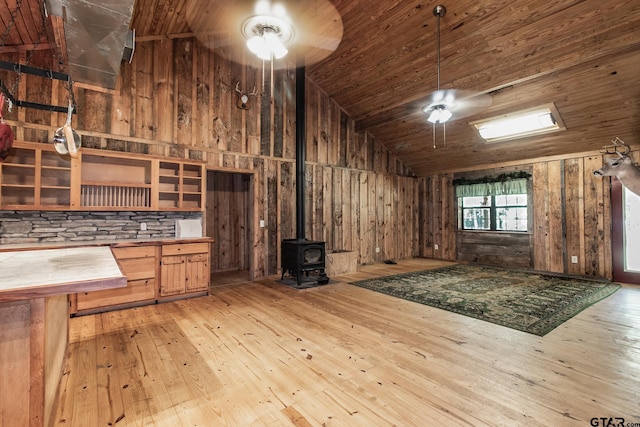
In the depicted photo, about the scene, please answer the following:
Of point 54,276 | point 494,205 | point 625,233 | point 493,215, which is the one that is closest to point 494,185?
point 494,205

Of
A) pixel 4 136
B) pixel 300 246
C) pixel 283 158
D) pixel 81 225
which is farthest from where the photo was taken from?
pixel 283 158

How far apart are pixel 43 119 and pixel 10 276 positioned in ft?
11.5

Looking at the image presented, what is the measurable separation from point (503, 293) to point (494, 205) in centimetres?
337

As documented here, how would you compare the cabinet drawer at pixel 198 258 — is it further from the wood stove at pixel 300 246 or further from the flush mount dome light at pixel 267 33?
the flush mount dome light at pixel 267 33

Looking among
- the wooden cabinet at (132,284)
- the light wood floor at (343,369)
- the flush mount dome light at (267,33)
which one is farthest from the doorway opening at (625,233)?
the wooden cabinet at (132,284)

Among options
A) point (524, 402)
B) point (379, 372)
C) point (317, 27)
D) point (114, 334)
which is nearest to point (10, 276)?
point (114, 334)

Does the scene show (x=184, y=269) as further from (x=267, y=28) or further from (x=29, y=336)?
(x=267, y=28)

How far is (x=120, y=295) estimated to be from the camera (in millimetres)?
3834

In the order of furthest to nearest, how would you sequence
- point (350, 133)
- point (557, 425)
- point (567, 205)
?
point (350, 133)
point (567, 205)
point (557, 425)

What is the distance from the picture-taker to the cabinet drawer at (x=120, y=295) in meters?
3.60

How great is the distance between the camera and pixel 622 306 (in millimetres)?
3947

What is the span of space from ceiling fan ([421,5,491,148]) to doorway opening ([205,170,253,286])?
4.04m

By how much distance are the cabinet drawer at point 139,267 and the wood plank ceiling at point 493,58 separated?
2.78 meters

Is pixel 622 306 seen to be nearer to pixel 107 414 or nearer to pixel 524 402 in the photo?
pixel 524 402
